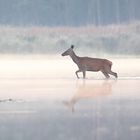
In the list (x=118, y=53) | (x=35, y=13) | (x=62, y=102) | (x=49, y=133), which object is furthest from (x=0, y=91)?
(x=35, y=13)

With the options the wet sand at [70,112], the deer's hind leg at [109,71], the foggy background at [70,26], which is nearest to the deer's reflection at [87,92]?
the wet sand at [70,112]

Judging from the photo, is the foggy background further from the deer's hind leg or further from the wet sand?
the wet sand

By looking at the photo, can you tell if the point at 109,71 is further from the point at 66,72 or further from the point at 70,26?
the point at 70,26

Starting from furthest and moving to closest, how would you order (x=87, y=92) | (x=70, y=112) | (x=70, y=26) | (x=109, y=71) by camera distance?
(x=70, y=26) < (x=109, y=71) < (x=87, y=92) < (x=70, y=112)

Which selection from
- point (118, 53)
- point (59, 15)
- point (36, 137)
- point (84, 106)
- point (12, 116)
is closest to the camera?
point (36, 137)

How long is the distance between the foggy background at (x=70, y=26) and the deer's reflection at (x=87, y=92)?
57.8ft

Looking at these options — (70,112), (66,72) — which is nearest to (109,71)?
(66,72)

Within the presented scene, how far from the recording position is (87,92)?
11.7 m

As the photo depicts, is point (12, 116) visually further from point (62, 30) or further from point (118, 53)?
point (62, 30)

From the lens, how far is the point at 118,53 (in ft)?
103

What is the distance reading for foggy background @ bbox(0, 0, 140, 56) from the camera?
32.0 meters

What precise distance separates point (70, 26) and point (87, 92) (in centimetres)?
2255

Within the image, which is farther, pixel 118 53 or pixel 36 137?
pixel 118 53

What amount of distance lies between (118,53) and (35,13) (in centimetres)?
700
